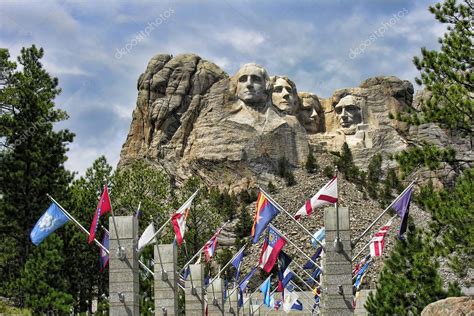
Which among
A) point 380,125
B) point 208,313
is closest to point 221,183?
point 380,125

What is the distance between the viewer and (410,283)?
85.0 feet

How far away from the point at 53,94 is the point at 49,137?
2.46 metres

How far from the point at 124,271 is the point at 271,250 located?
5.06m

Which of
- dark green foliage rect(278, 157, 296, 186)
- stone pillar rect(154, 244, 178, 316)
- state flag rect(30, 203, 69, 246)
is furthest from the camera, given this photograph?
dark green foliage rect(278, 157, 296, 186)

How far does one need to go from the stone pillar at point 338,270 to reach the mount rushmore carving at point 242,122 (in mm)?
66732

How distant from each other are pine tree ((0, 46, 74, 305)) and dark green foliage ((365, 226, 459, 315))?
17.8 m

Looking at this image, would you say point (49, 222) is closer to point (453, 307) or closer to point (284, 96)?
point (453, 307)

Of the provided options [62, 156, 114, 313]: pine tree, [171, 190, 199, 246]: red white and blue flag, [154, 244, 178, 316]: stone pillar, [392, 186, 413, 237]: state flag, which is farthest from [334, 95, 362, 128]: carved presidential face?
[171, 190, 199, 246]: red white and blue flag

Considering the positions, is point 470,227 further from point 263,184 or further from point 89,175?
point 263,184

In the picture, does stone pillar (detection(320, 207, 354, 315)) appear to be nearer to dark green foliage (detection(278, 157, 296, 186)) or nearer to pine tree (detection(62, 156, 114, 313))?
pine tree (detection(62, 156, 114, 313))

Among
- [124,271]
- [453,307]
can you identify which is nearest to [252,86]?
[124,271]

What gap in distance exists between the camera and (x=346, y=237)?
20.8 meters

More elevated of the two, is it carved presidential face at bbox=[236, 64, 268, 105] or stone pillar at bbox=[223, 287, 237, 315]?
carved presidential face at bbox=[236, 64, 268, 105]

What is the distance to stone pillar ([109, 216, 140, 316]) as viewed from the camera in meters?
20.5
